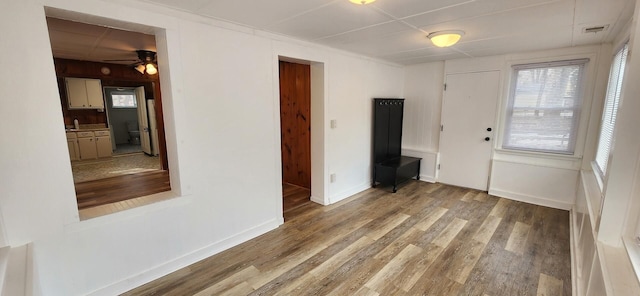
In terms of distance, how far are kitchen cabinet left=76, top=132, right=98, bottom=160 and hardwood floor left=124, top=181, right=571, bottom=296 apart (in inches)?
237

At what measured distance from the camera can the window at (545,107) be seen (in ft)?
11.3

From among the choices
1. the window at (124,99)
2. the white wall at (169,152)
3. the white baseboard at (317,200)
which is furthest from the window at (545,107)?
the window at (124,99)

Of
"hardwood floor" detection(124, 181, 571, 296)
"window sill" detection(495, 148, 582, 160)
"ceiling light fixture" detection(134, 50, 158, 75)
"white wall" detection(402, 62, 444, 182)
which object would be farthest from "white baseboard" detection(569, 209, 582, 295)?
"ceiling light fixture" detection(134, 50, 158, 75)

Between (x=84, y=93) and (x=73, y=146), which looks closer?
(x=73, y=146)

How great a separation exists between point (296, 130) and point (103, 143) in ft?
17.9

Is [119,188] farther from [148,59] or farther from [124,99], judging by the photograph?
[124,99]

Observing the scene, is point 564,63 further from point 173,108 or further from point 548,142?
point 173,108

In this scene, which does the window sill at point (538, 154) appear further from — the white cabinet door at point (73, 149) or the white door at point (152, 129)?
the white cabinet door at point (73, 149)

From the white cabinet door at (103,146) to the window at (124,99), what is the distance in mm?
2274

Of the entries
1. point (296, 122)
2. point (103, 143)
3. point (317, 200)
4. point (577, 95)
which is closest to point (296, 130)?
Answer: point (296, 122)

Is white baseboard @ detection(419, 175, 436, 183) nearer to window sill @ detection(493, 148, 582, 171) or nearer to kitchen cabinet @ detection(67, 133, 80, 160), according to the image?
window sill @ detection(493, 148, 582, 171)

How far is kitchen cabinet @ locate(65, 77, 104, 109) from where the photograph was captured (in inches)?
247

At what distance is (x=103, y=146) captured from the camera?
21.8 feet

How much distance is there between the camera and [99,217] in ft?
6.31
